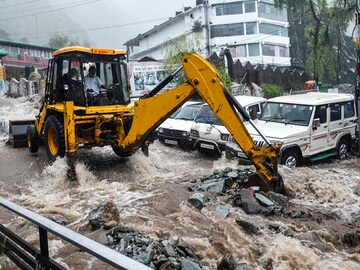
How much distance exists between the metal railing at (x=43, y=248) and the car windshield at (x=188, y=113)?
9712 millimetres

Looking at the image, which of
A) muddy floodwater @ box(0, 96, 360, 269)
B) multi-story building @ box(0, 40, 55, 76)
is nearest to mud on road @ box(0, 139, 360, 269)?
muddy floodwater @ box(0, 96, 360, 269)

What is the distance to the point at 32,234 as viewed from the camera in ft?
17.4

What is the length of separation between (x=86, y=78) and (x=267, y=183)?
15.7 feet

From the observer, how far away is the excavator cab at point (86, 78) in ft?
28.5

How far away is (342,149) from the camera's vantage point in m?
11.9

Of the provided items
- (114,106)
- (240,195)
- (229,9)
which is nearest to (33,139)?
(114,106)

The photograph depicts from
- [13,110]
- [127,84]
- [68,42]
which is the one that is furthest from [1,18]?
[127,84]

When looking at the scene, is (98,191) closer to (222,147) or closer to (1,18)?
(222,147)

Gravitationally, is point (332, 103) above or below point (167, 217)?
above

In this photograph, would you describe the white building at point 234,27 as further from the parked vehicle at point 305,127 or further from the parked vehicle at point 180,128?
the parked vehicle at point 305,127

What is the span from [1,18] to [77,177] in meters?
169

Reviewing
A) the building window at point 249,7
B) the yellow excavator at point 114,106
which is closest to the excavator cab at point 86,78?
the yellow excavator at point 114,106

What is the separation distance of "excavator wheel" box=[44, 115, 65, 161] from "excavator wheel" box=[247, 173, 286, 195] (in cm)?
418

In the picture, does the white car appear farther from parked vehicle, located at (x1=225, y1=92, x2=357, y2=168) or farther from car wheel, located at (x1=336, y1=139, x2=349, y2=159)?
car wheel, located at (x1=336, y1=139, x2=349, y2=159)
